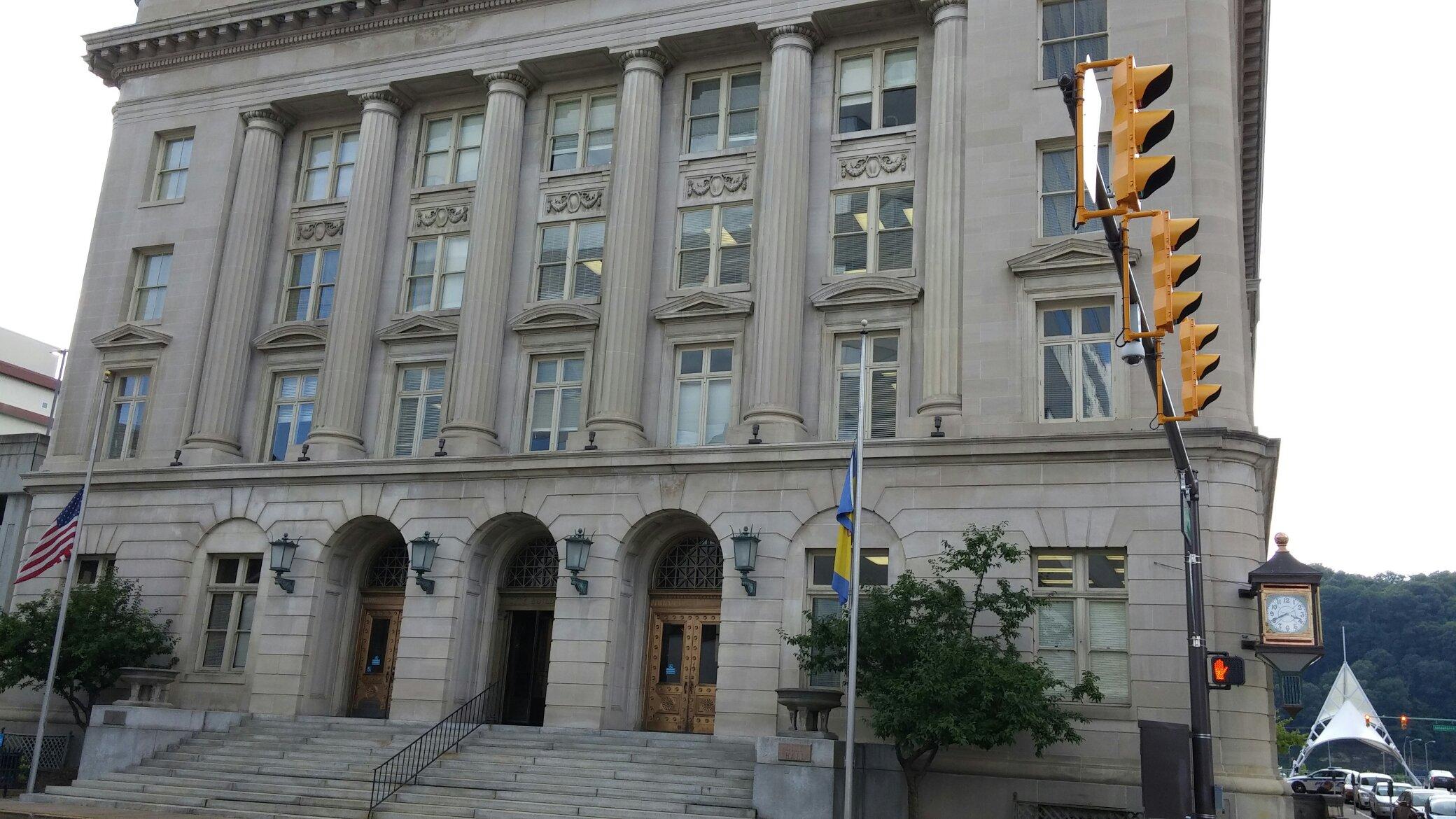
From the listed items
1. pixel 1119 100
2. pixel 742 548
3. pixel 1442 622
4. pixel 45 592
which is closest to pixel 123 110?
pixel 45 592

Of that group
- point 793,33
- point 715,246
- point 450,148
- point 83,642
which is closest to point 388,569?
point 83,642

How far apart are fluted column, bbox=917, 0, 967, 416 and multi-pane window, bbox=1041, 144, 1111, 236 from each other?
1.77 metres

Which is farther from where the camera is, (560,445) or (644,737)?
(560,445)

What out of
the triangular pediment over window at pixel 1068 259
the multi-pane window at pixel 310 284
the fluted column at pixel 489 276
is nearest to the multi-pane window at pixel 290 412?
the multi-pane window at pixel 310 284

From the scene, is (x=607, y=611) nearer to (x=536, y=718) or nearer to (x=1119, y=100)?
(x=536, y=718)

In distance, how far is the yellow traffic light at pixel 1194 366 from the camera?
11773 mm

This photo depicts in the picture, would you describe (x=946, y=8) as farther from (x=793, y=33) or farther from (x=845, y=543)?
(x=845, y=543)

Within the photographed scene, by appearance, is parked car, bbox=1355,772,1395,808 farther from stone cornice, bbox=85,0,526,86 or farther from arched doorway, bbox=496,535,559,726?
stone cornice, bbox=85,0,526,86

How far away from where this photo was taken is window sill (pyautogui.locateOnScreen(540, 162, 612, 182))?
31438 millimetres

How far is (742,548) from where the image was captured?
25844mm

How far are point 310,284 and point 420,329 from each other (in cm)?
441

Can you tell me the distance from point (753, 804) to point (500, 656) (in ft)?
32.6

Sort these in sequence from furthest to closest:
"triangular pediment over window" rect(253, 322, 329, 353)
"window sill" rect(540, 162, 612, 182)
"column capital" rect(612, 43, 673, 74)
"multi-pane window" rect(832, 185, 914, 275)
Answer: "triangular pediment over window" rect(253, 322, 329, 353) → "window sill" rect(540, 162, 612, 182) → "column capital" rect(612, 43, 673, 74) → "multi-pane window" rect(832, 185, 914, 275)

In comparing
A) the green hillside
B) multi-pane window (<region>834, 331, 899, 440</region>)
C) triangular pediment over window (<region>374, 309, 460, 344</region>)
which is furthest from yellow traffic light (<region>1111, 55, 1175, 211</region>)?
the green hillside
